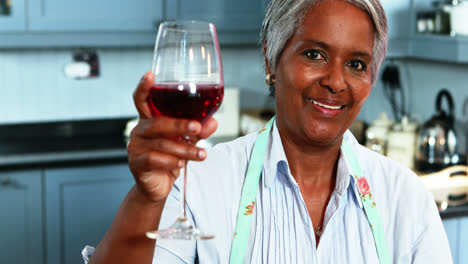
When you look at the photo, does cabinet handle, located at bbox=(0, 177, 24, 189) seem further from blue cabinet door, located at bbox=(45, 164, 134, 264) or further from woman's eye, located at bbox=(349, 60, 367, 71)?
woman's eye, located at bbox=(349, 60, 367, 71)

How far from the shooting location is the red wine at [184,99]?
0.80 metres

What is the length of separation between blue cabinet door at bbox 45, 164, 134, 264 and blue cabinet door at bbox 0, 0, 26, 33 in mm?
758

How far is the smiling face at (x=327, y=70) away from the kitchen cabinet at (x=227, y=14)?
2230mm

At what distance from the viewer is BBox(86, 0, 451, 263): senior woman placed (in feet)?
3.88

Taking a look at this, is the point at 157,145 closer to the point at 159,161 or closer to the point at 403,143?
the point at 159,161

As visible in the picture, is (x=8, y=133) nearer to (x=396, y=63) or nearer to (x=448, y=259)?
(x=396, y=63)

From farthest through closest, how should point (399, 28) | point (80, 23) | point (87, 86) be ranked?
point (87, 86), point (80, 23), point (399, 28)

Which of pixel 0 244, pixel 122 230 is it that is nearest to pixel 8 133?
pixel 0 244

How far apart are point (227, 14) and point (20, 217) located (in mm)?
1555

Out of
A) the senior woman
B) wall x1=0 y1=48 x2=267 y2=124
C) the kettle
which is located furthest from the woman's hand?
wall x1=0 y1=48 x2=267 y2=124

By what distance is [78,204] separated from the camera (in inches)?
120

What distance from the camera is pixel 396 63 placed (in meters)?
3.38

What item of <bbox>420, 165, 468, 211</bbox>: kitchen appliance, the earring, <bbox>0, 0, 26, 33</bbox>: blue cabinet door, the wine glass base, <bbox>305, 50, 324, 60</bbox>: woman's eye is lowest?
<bbox>420, 165, 468, 211</bbox>: kitchen appliance

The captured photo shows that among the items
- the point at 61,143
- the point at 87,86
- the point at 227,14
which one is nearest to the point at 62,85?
the point at 87,86
